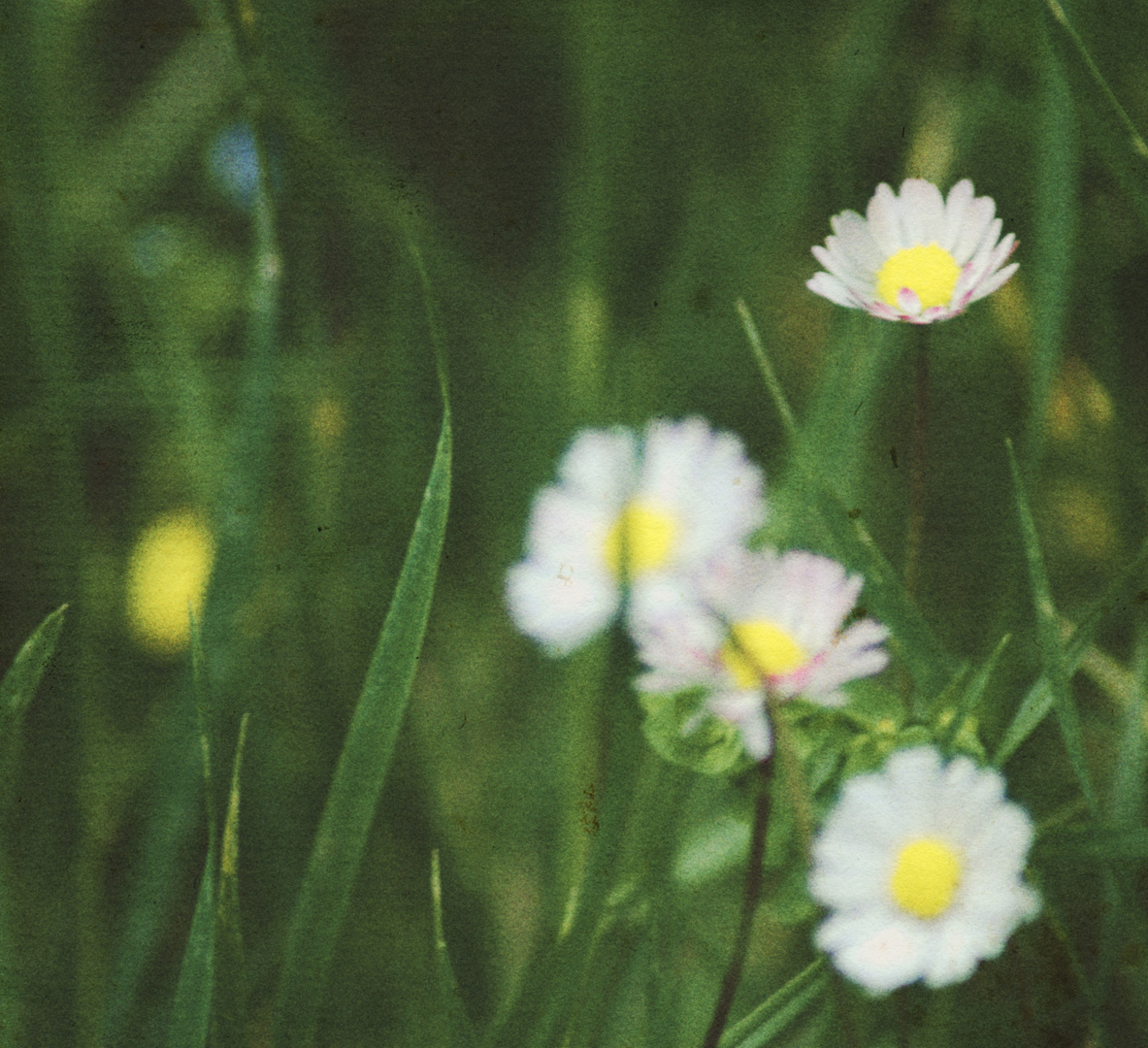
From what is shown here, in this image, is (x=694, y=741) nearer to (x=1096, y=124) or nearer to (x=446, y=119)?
(x=1096, y=124)

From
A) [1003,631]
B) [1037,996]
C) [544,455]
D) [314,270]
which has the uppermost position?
[314,270]

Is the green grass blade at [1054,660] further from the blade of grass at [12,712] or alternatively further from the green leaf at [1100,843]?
the blade of grass at [12,712]

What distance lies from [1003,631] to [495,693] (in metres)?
0.23

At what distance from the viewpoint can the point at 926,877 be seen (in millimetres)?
344

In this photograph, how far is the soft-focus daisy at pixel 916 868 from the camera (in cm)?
34

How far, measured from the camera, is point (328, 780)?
542mm

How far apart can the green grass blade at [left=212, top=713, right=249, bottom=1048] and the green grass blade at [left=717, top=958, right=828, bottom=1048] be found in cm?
15

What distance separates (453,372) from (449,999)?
14.1 inches

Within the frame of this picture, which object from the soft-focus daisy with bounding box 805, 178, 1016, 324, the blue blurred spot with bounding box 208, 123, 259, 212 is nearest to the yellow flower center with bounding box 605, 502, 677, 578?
the soft-focus daisy with bounding box 805, 178, 1016, 324

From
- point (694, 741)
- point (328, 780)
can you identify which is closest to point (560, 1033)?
point (694, 741)

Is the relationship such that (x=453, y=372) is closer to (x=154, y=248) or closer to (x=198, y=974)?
(x=154, y=248)

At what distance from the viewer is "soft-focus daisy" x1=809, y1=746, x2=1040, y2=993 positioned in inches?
13.2

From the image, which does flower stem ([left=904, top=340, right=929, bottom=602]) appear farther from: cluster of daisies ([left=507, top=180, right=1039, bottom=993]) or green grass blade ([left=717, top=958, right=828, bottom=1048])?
green grass blade ([left=717, top=958, right=828, bottom=1048])

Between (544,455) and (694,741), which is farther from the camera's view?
(544,455)
